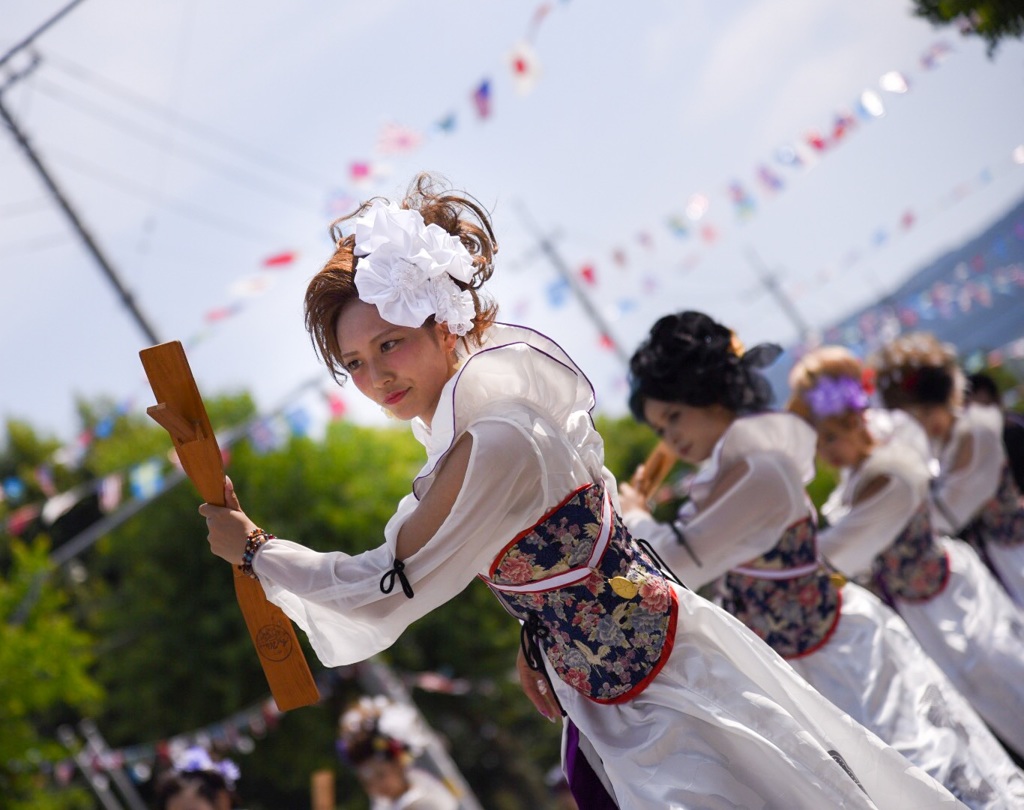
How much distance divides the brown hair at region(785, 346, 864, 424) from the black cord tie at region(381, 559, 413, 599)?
7.95 feet

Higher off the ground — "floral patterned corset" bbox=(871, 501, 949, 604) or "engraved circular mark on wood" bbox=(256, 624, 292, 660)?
"engraved circular mark on wood" bbox=(256, 624, 292, 660)

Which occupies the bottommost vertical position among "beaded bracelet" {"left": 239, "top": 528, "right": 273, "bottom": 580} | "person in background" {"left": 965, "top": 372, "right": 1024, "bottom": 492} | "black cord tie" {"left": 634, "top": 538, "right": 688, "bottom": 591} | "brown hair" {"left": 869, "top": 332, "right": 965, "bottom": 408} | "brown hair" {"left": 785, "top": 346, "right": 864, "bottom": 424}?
"person in background" {"left": 965, "top": 372, "right": 1024, "bottom": 492}

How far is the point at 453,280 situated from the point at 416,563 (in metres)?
0.67

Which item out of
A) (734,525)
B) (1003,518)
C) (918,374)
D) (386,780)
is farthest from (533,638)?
(386,780)

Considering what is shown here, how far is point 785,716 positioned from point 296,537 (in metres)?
12.2

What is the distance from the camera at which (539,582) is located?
92.8 inches

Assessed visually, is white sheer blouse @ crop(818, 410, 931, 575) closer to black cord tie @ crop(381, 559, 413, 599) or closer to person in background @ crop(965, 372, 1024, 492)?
person in background @ crop(965, 372, 1024, 492)

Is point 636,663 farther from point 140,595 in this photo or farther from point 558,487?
point 140,595

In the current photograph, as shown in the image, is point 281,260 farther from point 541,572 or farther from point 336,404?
point 541,572

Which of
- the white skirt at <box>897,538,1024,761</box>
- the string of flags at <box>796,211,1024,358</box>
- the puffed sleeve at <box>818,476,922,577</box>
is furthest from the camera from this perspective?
the string of flags at <box>796,211,1024,358</box>

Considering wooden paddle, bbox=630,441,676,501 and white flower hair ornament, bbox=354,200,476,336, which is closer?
white flower hair ornament, bbox=354,200,476,336

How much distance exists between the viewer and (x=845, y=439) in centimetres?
435

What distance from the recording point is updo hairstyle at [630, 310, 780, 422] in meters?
3.53

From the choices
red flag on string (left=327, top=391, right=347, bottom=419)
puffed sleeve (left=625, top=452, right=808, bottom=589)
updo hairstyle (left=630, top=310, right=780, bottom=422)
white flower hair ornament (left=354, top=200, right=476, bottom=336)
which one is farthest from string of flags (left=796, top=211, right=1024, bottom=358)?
white flower hair ornament (left=354, top=200, right=476, bottom=336)
